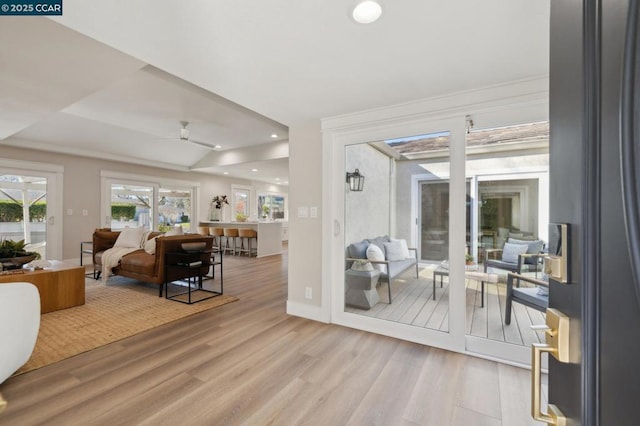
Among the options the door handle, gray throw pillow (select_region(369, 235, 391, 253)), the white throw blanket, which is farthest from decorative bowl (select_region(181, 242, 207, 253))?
the door handle

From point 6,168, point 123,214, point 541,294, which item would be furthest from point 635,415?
point 123,214

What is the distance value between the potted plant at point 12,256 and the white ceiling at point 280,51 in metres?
1.60

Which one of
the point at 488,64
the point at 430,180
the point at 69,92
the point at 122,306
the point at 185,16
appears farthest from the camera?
the point at 122,306

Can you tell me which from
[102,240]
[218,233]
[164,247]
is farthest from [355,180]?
[218,233]

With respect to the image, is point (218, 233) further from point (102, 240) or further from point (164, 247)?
point (164, 247)

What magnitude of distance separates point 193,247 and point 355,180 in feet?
7.94

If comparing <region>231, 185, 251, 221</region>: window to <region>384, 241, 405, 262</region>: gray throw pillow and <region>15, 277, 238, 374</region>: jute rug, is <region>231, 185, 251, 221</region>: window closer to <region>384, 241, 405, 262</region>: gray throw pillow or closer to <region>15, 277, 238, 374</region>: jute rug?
<region>15, 277, 238, 374</region>: jute rug

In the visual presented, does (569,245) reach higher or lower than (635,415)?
higher

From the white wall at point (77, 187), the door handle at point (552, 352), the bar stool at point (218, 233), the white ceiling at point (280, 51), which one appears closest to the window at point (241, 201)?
the bar stool at point (218, 233)

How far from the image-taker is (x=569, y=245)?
1.63 feet

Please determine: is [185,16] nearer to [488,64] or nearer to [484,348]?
[488,64]

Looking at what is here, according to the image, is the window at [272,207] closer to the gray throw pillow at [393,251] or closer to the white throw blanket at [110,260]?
the white throw blanket at [110,260]

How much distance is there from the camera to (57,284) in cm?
333

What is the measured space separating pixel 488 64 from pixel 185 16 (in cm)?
192
